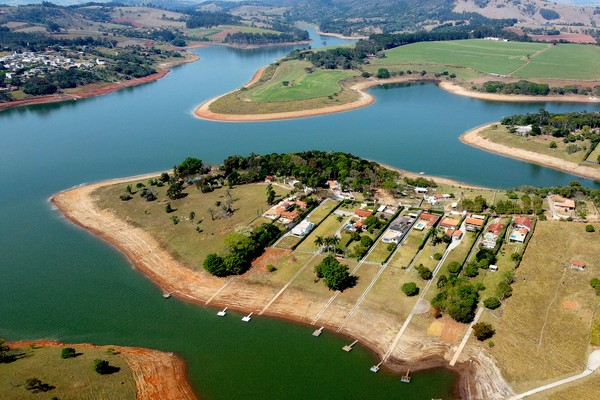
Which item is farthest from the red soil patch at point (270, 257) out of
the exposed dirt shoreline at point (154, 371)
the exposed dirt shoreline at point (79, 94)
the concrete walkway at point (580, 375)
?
the exposed dirt shoreline at point (79, 94)

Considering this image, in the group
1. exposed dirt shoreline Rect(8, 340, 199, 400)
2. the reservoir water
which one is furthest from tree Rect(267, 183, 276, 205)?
exposed dirt shoreline Rect(8, 340, 199, 400)

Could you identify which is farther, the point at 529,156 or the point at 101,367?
the point at 529,156

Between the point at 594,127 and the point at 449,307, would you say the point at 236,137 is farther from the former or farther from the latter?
the point at 594,127

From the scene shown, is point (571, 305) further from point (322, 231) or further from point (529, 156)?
point (529, 156)

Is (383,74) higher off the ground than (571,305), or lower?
higher

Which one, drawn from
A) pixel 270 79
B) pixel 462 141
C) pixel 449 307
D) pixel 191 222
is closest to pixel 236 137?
pixel 191 222

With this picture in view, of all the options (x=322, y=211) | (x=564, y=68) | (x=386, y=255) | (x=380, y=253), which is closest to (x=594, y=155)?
(x=386, y=255)
